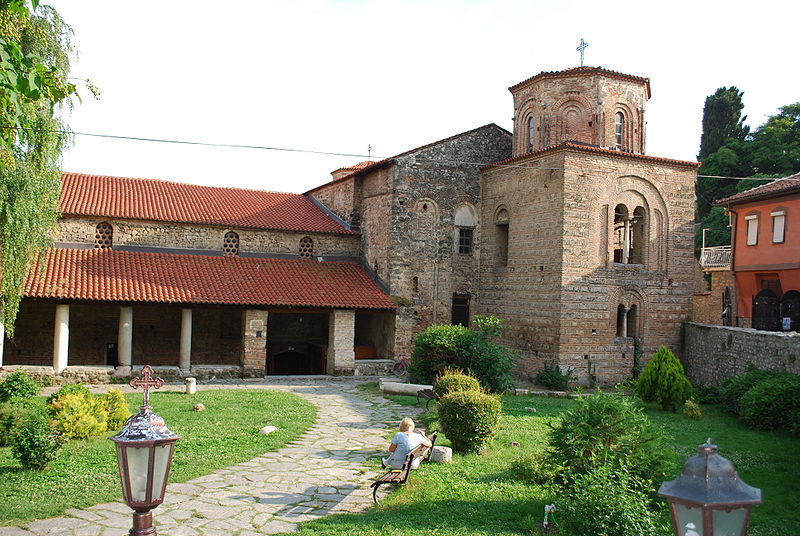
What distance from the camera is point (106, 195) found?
20.5m

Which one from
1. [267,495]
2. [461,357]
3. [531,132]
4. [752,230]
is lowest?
[267,495]

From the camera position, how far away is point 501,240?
21406 mm

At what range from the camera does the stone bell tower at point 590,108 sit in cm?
1970

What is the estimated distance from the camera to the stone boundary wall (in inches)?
598

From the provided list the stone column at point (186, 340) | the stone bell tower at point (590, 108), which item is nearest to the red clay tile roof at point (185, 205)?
the stone column at point (186, 340)

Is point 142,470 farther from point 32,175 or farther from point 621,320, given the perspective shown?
point 621,320

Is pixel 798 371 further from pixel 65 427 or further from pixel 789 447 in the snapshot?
pixel 65 427

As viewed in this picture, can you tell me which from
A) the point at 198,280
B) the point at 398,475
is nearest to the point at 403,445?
the point at 398,475

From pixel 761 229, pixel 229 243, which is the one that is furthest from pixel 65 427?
pixel 761 229

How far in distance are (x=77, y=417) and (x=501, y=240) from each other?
566 inches

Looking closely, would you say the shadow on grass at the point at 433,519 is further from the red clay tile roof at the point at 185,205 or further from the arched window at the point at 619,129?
the arched window at the point at 619,129

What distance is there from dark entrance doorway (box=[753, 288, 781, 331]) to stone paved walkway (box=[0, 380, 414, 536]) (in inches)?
570

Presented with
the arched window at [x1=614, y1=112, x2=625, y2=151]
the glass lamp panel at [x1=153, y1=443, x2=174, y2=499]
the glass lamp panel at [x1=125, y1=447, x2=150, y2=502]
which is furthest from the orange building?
the glass lamp panel at [x1=125, y1=447, x2=150, y2=502]

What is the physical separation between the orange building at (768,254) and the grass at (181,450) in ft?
48.9
